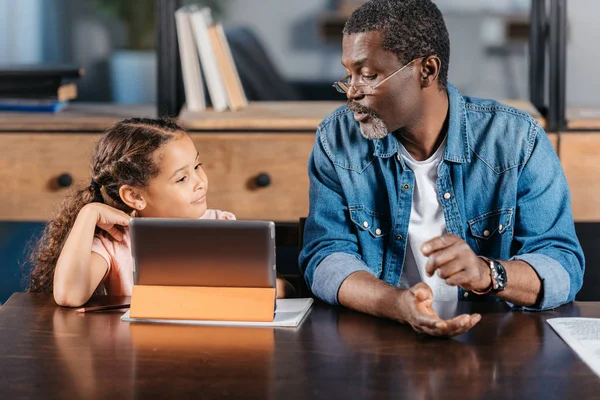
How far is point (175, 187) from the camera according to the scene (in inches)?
69.0

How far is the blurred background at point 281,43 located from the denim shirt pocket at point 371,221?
4.95 feet

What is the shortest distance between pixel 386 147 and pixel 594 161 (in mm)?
1050

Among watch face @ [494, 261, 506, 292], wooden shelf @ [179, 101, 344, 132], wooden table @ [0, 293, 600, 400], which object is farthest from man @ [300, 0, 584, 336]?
wooden shelf @ [179, 101, 344, 132]

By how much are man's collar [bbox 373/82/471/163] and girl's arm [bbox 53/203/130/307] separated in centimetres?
54

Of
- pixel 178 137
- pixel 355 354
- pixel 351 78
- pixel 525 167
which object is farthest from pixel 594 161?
pixel 355 354

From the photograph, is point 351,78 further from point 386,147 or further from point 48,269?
point 48,269

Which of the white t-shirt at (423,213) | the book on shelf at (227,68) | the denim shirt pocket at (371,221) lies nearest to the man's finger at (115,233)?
the denim shirt pocket at (371,221)

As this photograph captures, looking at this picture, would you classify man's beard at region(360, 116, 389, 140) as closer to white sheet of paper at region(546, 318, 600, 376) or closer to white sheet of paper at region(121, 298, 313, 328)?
white sheet of paper at region(121, 298, 313, 328)

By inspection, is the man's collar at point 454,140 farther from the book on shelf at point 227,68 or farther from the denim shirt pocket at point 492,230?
the book on shelf at point 227,68

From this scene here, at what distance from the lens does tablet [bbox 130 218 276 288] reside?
4.53ft

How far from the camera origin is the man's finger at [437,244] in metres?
1.36

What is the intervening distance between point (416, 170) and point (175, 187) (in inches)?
19.1

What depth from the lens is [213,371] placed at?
48.2 inches

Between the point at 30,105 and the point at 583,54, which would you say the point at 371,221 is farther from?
the point at 583,54
